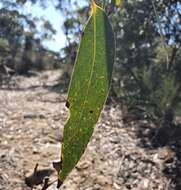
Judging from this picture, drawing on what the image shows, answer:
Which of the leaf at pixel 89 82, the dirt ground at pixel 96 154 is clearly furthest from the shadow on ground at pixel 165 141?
the leaf at pixel 89 82

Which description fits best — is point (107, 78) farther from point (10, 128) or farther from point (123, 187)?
point (10, 128)

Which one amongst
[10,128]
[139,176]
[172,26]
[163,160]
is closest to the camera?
[139,176]

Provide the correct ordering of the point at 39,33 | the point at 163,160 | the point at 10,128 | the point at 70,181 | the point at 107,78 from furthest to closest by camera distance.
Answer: the point at 39,33 → the point at 10,128 → the point at 163,160 → the point at 70,181 → the point at 107,78

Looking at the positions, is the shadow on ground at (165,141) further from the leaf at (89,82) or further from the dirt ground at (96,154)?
the leaf at (89,82)

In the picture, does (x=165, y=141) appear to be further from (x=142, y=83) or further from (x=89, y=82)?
(x=89, y=82)

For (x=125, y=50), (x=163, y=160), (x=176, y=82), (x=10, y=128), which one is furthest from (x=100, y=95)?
(x=125, y=50)

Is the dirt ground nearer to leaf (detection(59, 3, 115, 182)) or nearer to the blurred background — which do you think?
the blurred background

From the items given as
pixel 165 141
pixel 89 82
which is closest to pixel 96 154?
pixel 165 141

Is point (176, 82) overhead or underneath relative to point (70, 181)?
overhead
